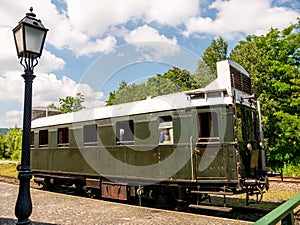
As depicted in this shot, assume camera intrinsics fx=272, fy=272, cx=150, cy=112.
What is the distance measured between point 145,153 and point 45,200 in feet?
15.5

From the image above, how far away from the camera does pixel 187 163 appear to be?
24.7ft

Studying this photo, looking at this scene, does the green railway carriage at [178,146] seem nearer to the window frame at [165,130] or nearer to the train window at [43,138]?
the window frame at [165,130]

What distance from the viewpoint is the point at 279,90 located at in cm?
1762

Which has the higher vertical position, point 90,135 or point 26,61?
point 26,61

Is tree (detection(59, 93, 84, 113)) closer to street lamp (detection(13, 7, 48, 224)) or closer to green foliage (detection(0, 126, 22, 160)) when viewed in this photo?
green foliage (detection(0, 126, 22, 160))

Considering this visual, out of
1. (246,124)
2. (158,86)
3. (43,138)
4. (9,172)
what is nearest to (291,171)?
(246,124)

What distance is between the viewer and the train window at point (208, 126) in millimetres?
7382

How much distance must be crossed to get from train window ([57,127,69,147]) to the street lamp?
7167mm

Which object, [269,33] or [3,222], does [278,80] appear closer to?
[269,33]

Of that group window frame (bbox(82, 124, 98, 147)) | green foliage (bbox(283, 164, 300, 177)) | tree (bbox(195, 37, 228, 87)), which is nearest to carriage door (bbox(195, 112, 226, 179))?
window frame (bbox(82, 124, 98, 147))

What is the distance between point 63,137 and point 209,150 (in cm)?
683

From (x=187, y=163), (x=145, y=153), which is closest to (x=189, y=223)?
(x=187, y=163)

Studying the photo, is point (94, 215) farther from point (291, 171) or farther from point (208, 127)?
point (291, 171)

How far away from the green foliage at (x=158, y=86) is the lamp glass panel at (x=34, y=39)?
875 inches
